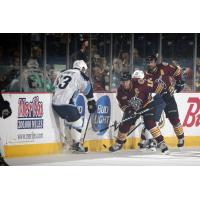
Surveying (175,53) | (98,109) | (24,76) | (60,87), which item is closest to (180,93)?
(175,53)

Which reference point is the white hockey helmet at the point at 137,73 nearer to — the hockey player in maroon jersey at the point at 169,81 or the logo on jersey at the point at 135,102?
the hockey player in maroon jersey at the point at 169,81

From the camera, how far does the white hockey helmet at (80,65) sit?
6.38 metres

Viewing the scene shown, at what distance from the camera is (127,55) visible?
6.41m

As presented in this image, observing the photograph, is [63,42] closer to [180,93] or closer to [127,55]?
[127,55]

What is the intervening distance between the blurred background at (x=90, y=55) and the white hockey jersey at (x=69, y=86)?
6cm

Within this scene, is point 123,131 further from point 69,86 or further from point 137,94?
point 69,86

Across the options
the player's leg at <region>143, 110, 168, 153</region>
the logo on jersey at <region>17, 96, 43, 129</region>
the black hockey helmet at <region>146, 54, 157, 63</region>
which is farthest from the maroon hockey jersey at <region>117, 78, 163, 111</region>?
the logo on jersey at <region>17, 96, 43, 129</region>

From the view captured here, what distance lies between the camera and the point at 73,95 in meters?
6.44

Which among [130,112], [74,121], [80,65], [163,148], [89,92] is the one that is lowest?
[163,148]

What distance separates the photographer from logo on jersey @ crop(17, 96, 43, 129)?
20.9 ft

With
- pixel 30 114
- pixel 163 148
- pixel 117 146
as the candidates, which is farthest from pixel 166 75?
pixel 30 114

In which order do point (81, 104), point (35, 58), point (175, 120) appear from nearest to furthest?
1. point (35, 58)
2. point (81, 104)
3. point (175, 120)

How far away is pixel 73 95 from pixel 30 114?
51 cm

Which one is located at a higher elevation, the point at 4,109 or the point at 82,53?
the point at 82,53
